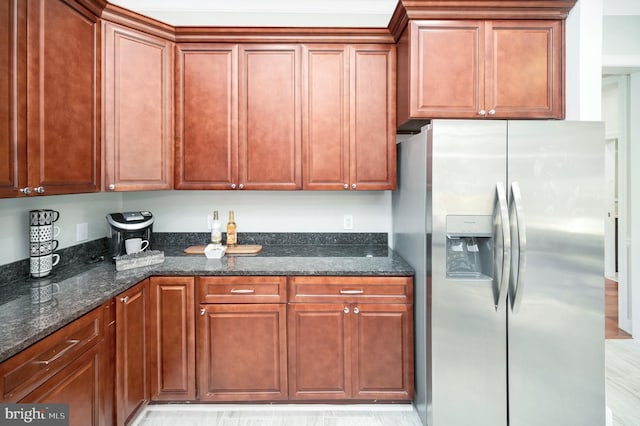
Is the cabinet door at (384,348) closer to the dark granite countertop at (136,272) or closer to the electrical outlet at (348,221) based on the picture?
the dark granite countertop at (136,272)

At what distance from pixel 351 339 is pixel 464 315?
2.18 ft

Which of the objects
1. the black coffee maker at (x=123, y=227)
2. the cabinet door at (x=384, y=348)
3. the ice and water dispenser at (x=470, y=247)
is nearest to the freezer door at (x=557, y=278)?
the ice and water dispenser at (x=470, y=247)

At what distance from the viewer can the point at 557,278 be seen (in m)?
1.95

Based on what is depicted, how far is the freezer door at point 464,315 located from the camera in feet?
6.35

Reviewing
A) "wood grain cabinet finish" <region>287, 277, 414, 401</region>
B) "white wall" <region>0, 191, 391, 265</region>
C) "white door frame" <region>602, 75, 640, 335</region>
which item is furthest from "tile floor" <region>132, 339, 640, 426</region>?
"white door frame" <region>602, 75, 640, 335</region>

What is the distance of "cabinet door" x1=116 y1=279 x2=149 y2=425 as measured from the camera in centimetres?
191

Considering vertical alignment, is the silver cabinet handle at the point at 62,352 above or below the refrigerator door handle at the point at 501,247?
below

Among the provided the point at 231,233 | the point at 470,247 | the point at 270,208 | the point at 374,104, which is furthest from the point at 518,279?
the point at 231,233

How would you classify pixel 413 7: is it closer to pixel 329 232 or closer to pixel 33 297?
pixel 329 232

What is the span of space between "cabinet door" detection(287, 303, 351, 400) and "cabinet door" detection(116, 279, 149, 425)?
83 centimetres

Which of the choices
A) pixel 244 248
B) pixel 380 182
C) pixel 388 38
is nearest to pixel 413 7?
pixel 388 38

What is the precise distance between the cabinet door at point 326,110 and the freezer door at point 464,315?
Result: 2.55 feet

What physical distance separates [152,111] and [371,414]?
2358 millimetres

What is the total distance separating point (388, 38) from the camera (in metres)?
2.53
